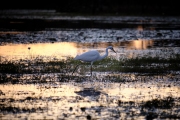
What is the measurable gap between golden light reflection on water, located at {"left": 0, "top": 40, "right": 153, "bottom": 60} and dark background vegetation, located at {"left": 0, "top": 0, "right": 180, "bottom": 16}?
3268cm

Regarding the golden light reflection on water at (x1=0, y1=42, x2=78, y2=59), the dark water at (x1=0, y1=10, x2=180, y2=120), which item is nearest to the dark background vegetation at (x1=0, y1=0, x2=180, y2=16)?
the golden light reflection on water at (x1=0, y1=42, x2=78, y2=59)

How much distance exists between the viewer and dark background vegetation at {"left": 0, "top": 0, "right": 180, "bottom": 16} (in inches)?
2355

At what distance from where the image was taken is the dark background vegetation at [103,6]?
5981 cm

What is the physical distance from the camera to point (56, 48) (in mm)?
23297

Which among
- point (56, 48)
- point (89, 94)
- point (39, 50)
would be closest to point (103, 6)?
point (56, 48)

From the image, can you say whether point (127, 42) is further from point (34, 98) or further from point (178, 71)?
point (34, 98)

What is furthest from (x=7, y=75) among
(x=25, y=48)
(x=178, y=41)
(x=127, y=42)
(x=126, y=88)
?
(x=178, y=41)

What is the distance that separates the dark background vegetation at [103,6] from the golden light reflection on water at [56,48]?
32.7 m

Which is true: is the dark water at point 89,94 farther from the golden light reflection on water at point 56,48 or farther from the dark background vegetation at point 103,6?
the dark background vegetation at point 103,6

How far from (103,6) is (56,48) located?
44.6 meters

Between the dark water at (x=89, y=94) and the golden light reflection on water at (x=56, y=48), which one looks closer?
the dark water at (x=89, y=94)

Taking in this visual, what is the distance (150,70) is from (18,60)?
221 inches

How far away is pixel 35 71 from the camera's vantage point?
51.4ft

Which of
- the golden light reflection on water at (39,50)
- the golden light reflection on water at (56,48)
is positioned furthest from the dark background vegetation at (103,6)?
the golden light reflection on water at (39,50)
